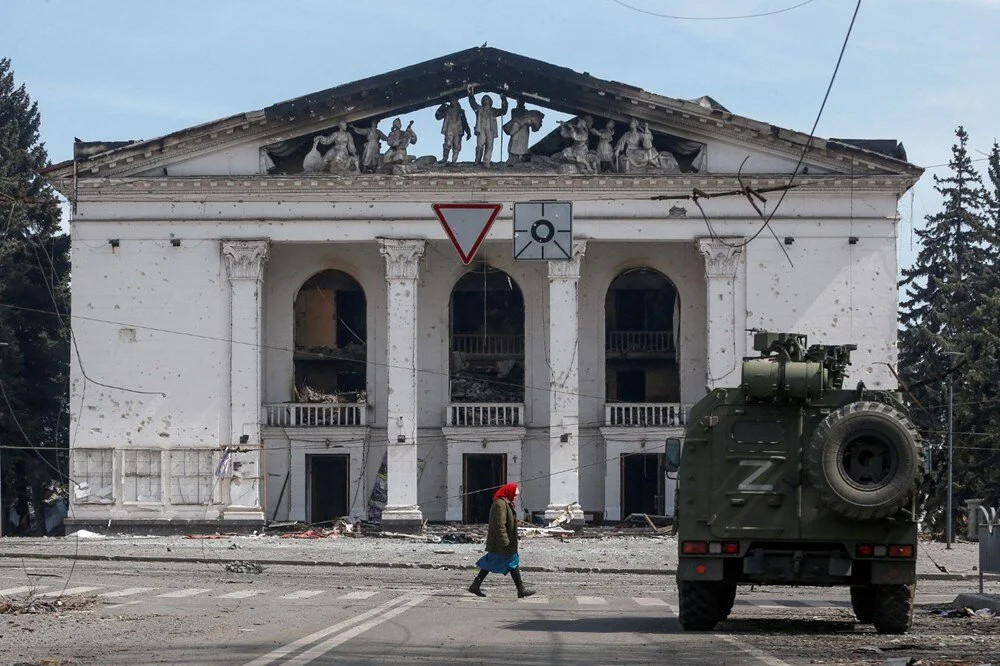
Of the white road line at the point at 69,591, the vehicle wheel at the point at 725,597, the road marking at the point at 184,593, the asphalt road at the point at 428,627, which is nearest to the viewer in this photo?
the asphalt road at the point at 428,627

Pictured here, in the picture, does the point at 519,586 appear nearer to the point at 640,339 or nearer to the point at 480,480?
the point at 480,480

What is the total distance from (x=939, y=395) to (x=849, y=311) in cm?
1628

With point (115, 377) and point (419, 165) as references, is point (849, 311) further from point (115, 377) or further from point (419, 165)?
point (115, 377)

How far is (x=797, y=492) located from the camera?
17.6 m

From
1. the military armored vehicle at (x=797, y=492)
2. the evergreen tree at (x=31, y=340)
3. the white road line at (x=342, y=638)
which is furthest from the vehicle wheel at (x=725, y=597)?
the evergreen tree at (x=31, y=340)

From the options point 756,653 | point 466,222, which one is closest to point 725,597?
point 756,653

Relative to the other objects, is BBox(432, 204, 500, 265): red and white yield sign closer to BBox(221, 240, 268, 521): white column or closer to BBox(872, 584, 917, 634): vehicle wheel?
BBox(872, 584, 917, 634): vehicle wheel

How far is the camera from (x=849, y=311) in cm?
4603

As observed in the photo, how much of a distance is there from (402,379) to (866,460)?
97.7ft

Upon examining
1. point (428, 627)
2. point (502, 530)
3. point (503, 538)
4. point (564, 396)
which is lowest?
point (428, 627)

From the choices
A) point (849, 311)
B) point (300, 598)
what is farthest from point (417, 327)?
point (300, 598)

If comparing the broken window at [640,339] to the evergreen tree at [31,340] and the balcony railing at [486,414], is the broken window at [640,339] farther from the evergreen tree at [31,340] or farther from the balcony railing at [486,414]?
the evergreen tree at [31,340]

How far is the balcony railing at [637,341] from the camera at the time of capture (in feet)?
163

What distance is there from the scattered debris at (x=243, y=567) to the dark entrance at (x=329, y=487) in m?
15.6
